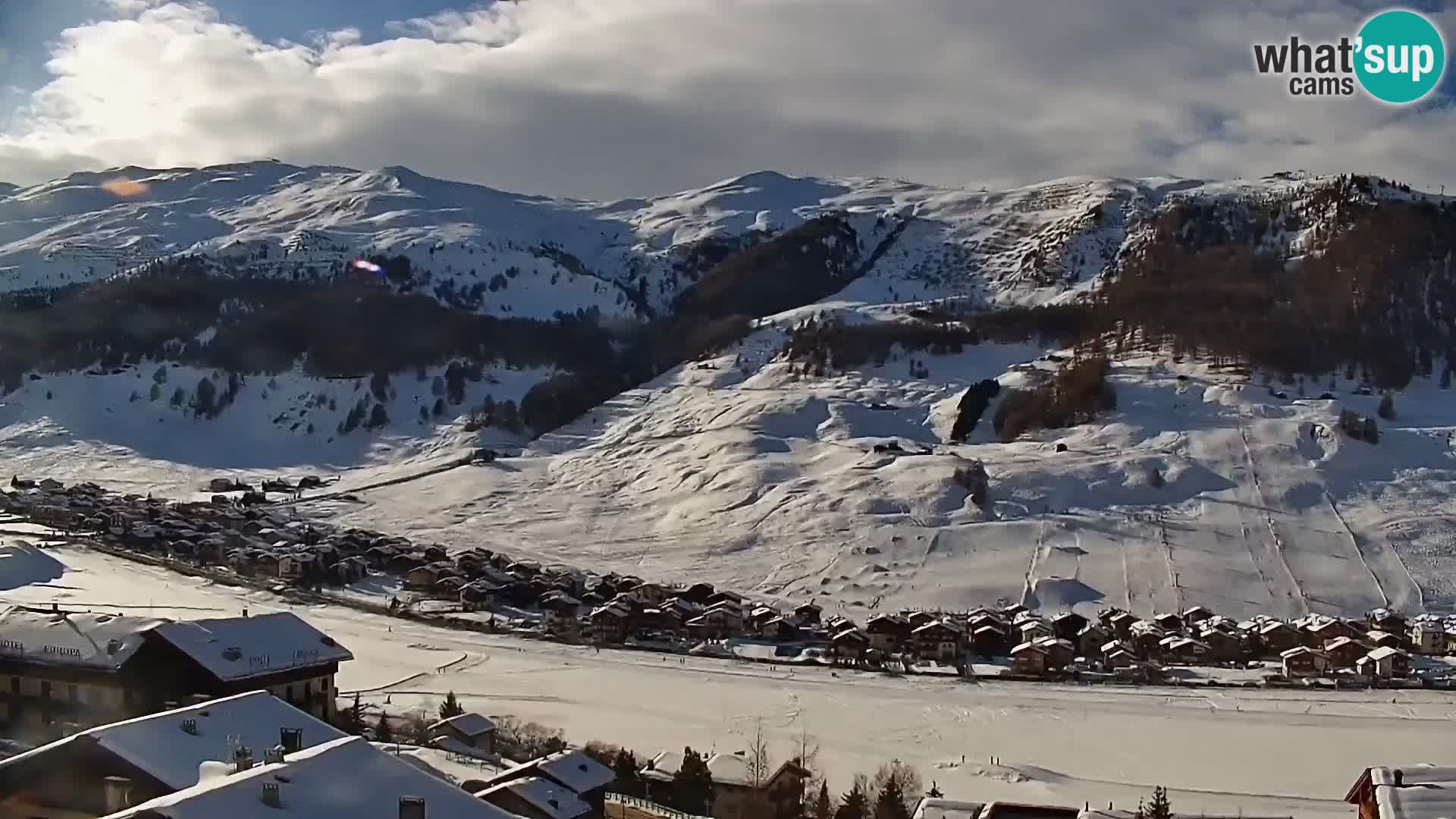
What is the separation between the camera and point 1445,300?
74.9m

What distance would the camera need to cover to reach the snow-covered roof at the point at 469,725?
19.2 m

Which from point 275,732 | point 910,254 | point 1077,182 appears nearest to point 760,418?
point 275,732

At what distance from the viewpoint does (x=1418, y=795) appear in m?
10.6

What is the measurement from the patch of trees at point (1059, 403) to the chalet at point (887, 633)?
25.9 metres

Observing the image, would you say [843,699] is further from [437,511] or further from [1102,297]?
[1102,297]

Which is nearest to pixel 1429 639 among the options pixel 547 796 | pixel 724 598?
pixel 724 598

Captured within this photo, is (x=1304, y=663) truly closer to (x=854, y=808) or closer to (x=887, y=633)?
(x=887, y=633)

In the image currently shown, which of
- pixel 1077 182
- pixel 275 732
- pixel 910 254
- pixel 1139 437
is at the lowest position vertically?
pixel 275 732

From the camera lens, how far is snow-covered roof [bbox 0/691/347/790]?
36.4 feet

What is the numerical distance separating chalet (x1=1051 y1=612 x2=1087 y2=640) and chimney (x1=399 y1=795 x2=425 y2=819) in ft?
81.5

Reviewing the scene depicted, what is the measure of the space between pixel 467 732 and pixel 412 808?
1069 cm

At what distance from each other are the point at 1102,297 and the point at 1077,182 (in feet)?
191

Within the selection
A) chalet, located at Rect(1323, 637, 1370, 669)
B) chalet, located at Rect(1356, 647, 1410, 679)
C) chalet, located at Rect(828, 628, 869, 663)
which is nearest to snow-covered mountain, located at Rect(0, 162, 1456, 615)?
chalet, located at Rect(1323, 637, 1370, 669)

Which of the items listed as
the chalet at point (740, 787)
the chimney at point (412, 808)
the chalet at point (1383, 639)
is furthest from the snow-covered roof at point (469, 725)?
the chalet at point (1383, 639)
